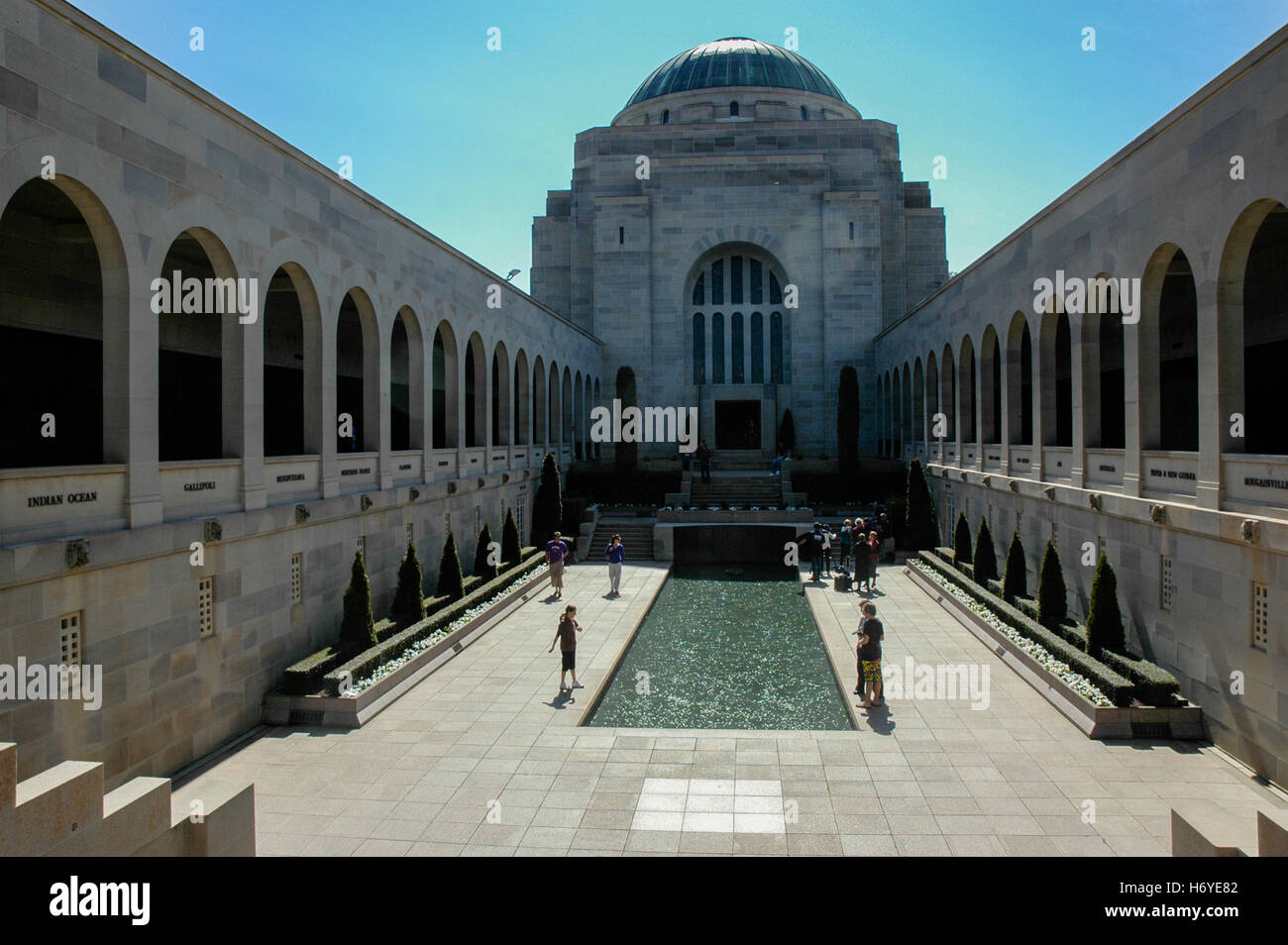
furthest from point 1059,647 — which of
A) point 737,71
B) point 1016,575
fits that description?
point 737,71

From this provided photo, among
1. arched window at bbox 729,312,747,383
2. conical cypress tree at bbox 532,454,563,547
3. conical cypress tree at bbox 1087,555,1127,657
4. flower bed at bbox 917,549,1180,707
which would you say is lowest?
flower bed at bbox 917,549,1180,707

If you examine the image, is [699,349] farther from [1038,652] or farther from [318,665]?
[318,665]

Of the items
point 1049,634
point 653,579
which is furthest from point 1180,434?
point 653,579

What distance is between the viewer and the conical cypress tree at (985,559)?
70.8ft

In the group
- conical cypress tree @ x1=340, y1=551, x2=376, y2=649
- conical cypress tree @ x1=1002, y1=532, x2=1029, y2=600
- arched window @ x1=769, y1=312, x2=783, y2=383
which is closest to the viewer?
conical cypress tree @ x1=340, y1=551, x2=376, y2=649

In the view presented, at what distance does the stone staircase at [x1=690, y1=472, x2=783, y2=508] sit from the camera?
34.4 meters

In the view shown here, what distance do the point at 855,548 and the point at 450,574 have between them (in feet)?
36.9

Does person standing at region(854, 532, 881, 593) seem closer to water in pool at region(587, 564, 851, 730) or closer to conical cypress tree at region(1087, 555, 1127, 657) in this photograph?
water in pool at region(587, 564, 851, 730)

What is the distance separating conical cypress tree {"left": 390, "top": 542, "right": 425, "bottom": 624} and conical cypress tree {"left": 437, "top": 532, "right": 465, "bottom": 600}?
8.22 ft

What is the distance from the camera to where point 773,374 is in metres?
46.4

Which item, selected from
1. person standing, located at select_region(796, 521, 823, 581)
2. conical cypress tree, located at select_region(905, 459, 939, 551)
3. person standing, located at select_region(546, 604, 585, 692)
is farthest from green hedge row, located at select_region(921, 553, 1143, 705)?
person standing, located at select_region(546, 604, 585, 692)

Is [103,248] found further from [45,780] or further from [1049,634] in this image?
[1049,634]
